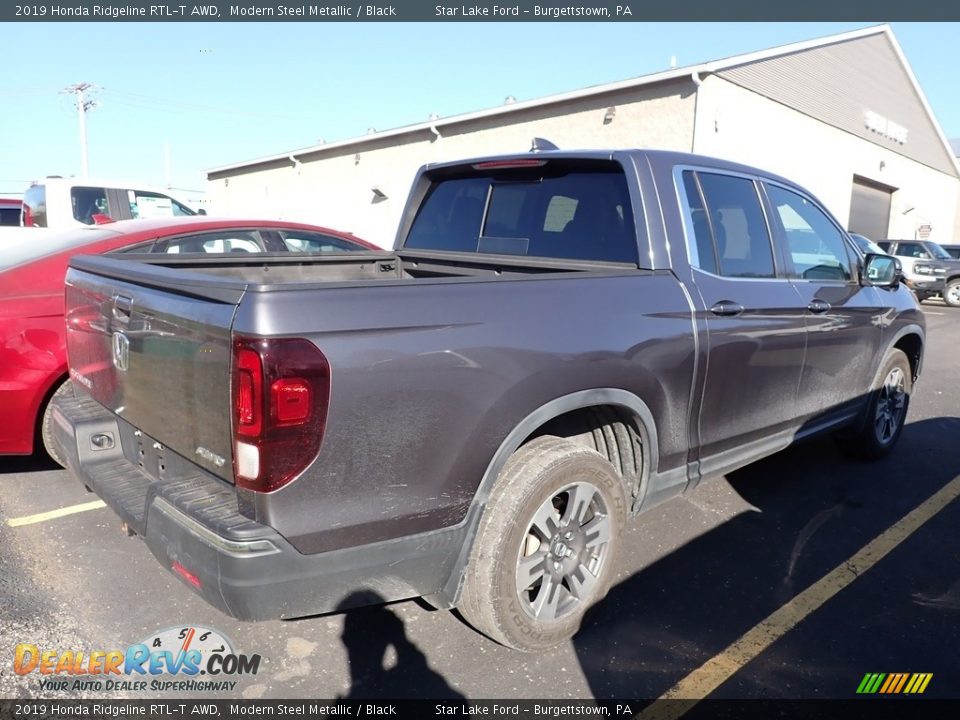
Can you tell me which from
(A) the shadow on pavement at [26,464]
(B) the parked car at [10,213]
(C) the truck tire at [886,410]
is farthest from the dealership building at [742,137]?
(A) the shadow on pavement at [26,464]

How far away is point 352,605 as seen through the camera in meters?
2.27

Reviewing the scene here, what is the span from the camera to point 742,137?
16.3 m

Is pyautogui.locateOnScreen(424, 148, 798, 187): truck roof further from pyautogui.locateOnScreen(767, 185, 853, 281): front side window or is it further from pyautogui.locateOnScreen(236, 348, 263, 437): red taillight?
pyautogui.locateOnScreen(236, 348, 263, 437): red taillight

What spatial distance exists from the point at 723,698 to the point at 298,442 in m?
1.79

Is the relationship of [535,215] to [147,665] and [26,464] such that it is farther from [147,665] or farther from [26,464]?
[26,464]

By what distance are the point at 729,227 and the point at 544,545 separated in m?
1.89

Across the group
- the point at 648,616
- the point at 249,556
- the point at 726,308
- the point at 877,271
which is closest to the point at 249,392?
the point at 249,556

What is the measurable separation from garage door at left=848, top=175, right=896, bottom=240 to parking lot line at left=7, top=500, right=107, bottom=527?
22736 mm

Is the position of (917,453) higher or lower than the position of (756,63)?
lower

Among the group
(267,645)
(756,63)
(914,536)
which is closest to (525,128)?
(756,63)

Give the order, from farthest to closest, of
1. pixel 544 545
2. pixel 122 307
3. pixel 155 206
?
1. pixel 155 206
2. pixel 544 545
3. pixel 122 307

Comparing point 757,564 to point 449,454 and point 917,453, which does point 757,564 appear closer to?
point 449,454

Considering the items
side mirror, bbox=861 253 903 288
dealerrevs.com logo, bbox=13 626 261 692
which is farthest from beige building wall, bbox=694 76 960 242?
dealerrevs.com logo, bbox=13 626 261 692

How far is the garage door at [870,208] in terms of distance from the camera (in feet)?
73.3
